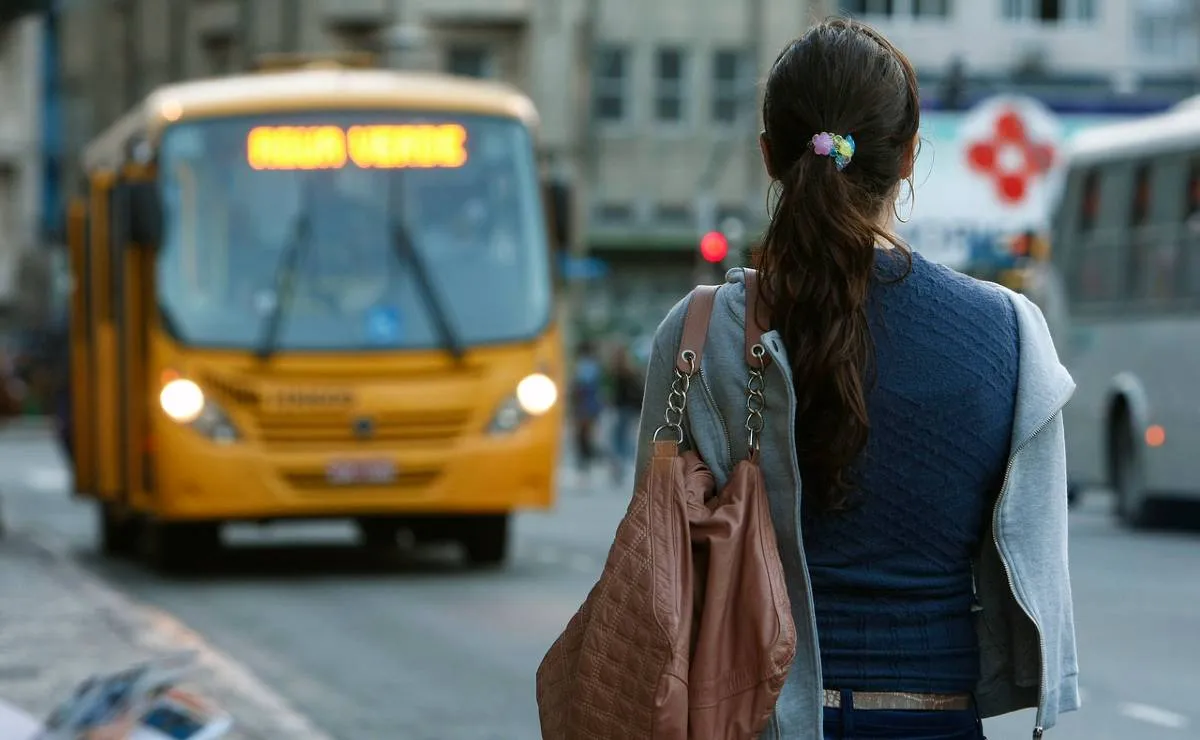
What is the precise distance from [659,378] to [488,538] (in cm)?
1407

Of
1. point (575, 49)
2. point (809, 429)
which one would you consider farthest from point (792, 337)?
point (575, 49)

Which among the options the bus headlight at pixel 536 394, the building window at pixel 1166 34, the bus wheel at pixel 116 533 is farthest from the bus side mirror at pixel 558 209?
the building window at pixel 1166 34

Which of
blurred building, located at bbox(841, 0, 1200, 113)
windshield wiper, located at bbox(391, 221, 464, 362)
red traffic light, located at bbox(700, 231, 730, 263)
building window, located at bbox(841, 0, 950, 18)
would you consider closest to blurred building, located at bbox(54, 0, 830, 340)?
building window, located at bbox(841, 0, 950, 18)

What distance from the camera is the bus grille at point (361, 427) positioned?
51.4 feet

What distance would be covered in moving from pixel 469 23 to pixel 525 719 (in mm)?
48406

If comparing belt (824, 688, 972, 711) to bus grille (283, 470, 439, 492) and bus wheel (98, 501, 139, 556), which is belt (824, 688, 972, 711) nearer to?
bus grille (283, 470, 439, 492)

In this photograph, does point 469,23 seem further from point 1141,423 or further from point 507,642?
point 507,642

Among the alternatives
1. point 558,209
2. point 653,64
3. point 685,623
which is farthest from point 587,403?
point 685,623

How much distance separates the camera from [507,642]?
1262 centimetres

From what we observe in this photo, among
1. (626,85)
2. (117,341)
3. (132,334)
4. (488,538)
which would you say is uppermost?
(132,334)

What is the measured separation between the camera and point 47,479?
33594mm

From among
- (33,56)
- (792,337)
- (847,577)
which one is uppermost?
(792,337)

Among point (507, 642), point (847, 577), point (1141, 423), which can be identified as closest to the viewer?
point (847, 577)

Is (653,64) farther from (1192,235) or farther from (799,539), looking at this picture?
(799,539)
